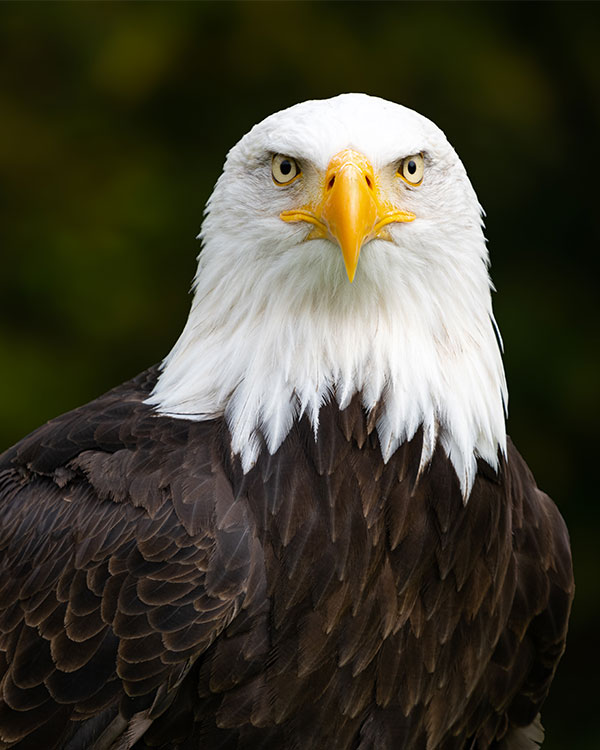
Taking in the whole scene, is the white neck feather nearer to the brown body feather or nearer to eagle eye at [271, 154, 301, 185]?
the brown body feather

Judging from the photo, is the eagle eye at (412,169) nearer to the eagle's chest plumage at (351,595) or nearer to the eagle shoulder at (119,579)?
the eagle's chest plumage at (351,595)

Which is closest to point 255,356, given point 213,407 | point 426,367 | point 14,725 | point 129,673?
point 213,407

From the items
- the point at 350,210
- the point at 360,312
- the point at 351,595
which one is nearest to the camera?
the point at 350,210

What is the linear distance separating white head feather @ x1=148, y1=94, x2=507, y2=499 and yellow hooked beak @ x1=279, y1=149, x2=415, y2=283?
0.10 feet

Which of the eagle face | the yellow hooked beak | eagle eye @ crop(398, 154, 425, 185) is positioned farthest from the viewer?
eagle eye @ crop(398, 154, 425, 185)

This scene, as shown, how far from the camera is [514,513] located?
11.1ft

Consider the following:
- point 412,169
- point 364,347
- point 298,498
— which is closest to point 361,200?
point 412,169

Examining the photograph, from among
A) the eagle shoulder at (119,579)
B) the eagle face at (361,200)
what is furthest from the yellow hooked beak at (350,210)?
the eagle shoulder at (119,579)

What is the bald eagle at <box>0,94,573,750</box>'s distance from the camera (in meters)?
2.94

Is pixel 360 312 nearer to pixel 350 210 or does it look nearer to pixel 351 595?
pixel 350 210

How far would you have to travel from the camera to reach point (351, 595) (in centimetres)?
299

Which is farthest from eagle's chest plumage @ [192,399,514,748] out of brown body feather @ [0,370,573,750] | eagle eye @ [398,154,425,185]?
eagle eye @ [398,154,425,185]

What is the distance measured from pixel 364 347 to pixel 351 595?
62 centimetres

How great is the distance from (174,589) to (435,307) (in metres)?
0.96
